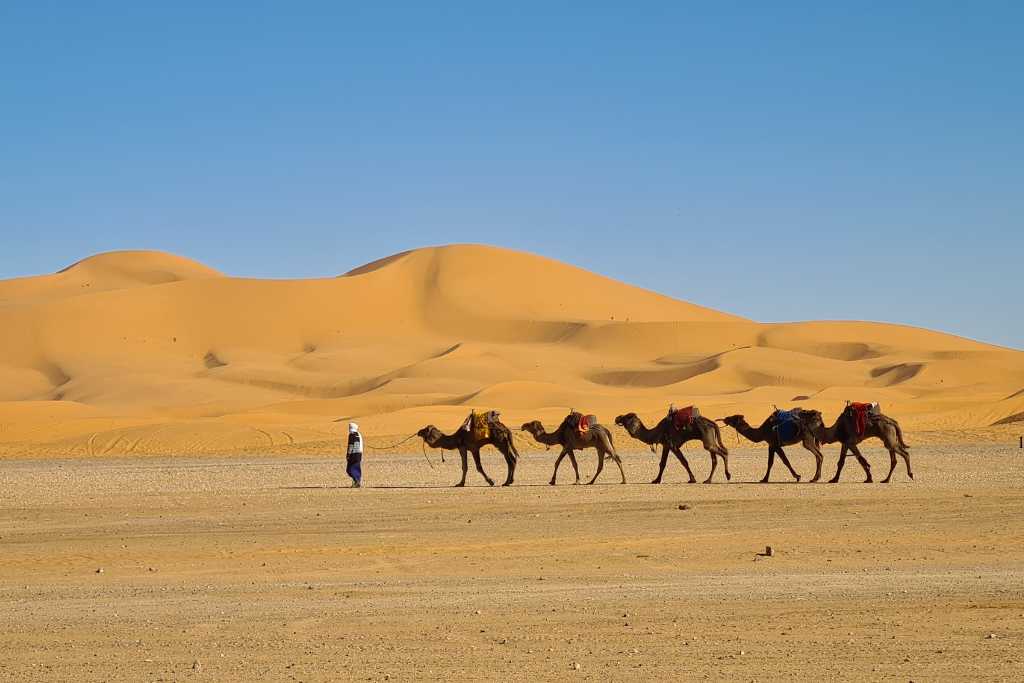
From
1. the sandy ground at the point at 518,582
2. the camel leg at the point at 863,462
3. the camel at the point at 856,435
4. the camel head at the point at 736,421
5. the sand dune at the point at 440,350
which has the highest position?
the sand dune at the point at 440,350

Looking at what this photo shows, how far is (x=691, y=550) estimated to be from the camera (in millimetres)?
17344

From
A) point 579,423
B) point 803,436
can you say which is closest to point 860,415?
point 803,436

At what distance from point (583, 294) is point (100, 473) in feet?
319

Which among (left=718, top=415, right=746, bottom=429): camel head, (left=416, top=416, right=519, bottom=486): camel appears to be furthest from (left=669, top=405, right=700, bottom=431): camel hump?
(left=416, top=416, right=519, bottom=486): camel

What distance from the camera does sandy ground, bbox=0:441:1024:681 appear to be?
11.0 metres

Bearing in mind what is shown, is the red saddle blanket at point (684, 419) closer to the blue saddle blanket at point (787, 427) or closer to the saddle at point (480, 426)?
the blue saddle blanket at point (787, 427)

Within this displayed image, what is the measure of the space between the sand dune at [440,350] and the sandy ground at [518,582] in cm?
3628

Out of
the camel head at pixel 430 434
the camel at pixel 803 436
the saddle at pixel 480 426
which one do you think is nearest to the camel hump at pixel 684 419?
the camel at pixel 803 436

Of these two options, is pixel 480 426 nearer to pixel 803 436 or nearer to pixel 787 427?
pixel 787 427

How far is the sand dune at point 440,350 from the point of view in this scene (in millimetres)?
74625

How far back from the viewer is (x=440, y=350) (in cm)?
10775

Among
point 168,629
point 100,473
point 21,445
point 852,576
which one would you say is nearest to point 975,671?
point 852,576

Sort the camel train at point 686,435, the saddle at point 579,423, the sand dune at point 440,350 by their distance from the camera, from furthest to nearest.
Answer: the sand dune at point 440,350, the saddle at point 579,423, the camel train at point 686,435

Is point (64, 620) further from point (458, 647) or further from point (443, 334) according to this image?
point (443, 334)
